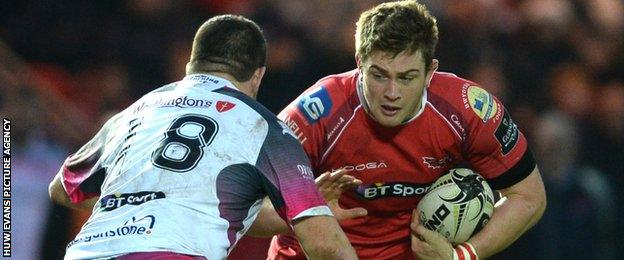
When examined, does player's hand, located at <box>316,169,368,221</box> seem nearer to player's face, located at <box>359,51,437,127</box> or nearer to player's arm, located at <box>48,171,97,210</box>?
player's face, located at <box>359,51,437,127</box>

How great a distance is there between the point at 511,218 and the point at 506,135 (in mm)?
393

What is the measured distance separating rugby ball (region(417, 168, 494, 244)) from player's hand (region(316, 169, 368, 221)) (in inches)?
16.7

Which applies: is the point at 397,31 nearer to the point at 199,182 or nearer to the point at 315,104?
the point at 315,104

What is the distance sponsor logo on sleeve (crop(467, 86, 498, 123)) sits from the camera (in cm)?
557

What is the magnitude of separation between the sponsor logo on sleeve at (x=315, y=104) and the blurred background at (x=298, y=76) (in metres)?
2.82

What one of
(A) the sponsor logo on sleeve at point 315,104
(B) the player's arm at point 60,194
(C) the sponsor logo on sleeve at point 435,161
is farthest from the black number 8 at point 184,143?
(C) the sponsor logo on sleeve at point 435,161

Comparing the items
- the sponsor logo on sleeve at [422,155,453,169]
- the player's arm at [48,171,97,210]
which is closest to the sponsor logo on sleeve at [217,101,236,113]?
the player's arm at [48,171,97,210]

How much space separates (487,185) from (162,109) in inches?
69.2

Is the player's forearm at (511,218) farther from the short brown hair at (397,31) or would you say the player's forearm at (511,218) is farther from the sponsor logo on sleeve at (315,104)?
the sponsor logo on sleeve at (315,104)

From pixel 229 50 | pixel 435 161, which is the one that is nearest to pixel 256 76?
pixel 229 50

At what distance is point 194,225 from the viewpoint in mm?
4375

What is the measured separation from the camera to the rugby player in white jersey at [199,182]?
4379 millimetres

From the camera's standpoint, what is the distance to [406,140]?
562 centimetres

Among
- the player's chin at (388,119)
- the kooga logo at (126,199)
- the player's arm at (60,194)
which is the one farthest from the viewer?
the player's chin at (388,119)
